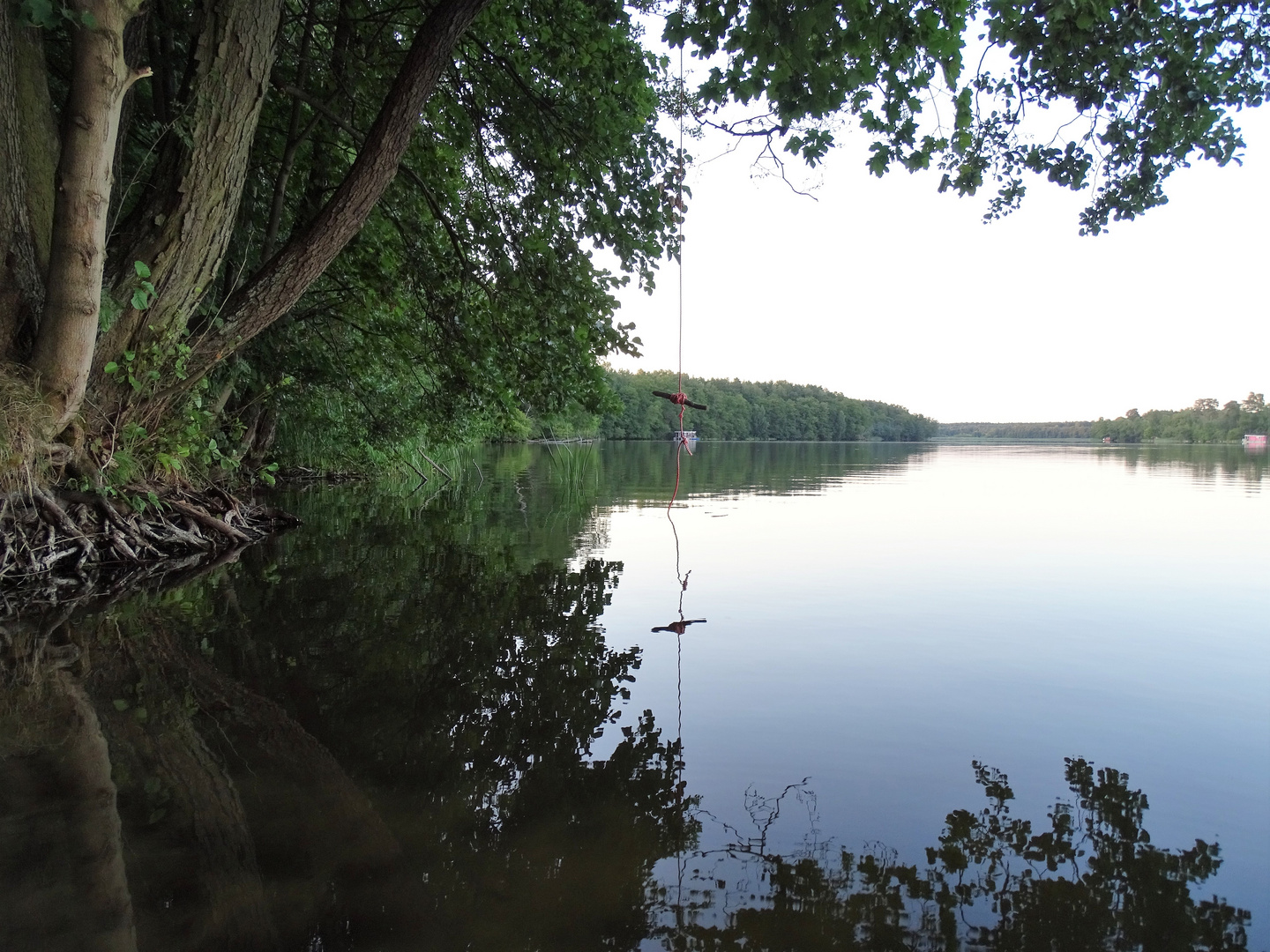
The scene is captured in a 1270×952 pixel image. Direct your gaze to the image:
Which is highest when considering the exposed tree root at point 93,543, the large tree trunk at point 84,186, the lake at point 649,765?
the large tree trunk at point 84,186

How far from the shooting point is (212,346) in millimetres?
6758

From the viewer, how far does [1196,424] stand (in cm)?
9456

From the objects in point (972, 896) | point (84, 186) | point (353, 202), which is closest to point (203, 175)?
point (84, 186)

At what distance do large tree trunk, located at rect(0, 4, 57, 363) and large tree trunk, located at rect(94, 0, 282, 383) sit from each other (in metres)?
0.52

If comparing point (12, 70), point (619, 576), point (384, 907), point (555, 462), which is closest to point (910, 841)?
point (384, 907)

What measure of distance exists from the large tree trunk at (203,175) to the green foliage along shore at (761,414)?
280 ft

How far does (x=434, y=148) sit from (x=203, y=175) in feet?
12.6

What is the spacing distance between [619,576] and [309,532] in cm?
462

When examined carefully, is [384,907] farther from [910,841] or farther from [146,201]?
[146,201]

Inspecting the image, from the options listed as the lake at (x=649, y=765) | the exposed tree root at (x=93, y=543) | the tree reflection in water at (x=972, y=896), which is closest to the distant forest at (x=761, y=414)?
the exposed tree root at (x=93, y=543)

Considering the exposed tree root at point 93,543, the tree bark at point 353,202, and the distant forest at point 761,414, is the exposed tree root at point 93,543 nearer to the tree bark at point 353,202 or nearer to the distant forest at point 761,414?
the tree bark at point 353,202

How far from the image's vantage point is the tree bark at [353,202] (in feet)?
19.2

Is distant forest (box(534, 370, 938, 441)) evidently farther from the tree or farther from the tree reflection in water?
the tree reflection in water

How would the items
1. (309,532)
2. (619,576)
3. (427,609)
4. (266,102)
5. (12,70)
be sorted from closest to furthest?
(12,70), (427,609), (619,576), (266,102), (309,532)
